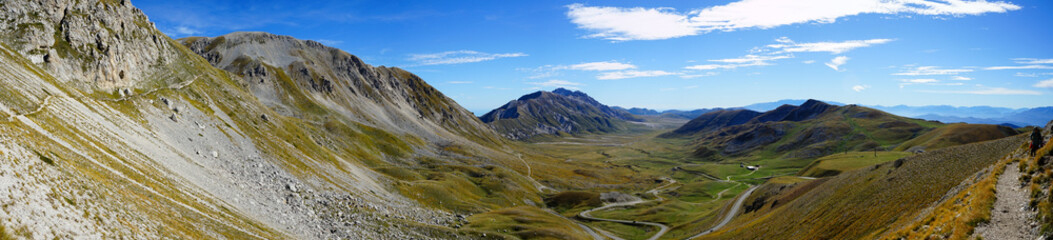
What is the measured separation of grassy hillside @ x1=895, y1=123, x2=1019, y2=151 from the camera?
17262 centimetres

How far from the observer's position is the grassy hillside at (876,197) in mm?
46688

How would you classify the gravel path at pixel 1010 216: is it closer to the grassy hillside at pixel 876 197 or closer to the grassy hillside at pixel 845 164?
the grassy hillside at pixel 876 197

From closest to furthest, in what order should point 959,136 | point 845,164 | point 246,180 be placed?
1. point 246,180
2. point 845,164
3. point 959,136

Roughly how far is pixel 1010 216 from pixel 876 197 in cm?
3005

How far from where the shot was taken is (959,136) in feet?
581

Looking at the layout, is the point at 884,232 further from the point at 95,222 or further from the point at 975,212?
the point at 95,222

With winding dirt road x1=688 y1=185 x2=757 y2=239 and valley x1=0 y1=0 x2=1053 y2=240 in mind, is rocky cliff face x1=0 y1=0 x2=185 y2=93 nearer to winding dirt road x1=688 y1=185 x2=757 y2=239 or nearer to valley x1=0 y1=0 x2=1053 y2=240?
valley x1=0 y1=0 x2=1053 y2=240

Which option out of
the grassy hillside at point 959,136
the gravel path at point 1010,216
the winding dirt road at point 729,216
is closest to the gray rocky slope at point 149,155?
the winding dirt road at point 729,216

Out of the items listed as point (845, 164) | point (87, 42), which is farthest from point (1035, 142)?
point (87, 42)

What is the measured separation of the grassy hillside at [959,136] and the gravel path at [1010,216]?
174560 millimetres

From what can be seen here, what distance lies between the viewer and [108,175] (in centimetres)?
3997

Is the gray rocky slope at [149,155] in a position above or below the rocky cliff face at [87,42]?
below

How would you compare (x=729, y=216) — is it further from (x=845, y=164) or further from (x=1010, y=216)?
(x=1010, y=216)

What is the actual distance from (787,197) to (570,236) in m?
48.3
